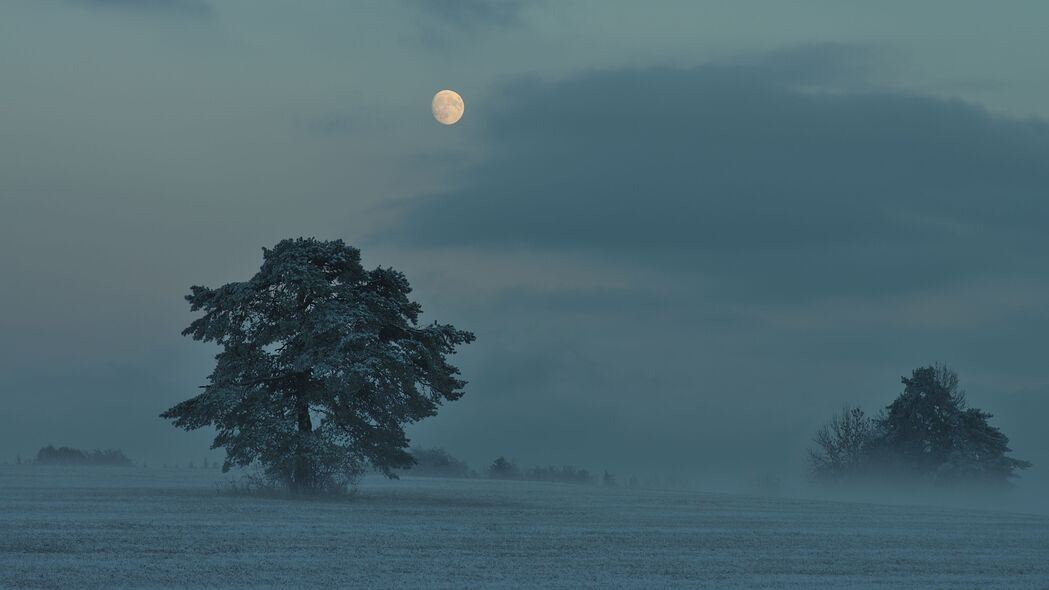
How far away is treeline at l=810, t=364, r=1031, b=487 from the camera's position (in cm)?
7950

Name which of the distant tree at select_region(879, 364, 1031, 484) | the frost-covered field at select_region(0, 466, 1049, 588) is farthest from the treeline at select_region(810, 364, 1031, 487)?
the frost-covered field at select_region(0, 466, 1049, 588)

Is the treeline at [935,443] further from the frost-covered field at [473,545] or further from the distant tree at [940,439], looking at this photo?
the frost-covered field at [473,545]

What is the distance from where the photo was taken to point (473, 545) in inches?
1009

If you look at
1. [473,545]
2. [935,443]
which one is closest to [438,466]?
[935,443]

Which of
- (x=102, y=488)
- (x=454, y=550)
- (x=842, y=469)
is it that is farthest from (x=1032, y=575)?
(x=842, y=469)

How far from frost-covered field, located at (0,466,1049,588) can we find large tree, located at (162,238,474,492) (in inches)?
85.2

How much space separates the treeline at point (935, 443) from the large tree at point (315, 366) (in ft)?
157

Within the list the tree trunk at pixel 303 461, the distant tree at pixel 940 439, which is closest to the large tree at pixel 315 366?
the tree trunk at pixel 303 461

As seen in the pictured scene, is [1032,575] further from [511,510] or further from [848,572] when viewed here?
[511,510]

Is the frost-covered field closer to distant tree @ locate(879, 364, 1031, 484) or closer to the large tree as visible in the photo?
the large tree

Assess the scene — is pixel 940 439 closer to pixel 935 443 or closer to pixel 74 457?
pixel 935 443

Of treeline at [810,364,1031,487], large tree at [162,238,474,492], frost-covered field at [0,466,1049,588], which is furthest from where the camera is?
treeline at [810,364,1031,487]

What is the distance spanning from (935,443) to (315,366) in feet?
182

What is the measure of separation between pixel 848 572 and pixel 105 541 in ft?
48.2
